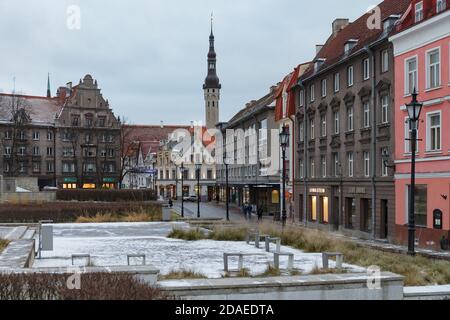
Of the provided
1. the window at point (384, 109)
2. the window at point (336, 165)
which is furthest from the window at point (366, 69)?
the window at point (336, 165)

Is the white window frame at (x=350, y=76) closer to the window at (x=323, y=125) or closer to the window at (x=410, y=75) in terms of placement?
the window at (x=323, y=125)

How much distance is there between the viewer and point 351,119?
38.2 m

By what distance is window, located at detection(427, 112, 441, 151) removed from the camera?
2797cm

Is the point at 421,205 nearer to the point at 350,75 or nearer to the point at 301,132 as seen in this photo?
the point at 350,75

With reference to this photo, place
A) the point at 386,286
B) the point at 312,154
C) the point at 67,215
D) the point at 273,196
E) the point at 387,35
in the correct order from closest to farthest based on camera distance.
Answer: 1. the point at 386,286
2. the point at 387,35
3. the point at 67,215
4. the point at 312,154
5. the point at 273,196

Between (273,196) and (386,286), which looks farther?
(273,196)

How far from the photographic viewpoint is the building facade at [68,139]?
84625 mm

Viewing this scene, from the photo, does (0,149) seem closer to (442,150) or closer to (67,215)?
(67,215)

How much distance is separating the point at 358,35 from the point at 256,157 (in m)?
24.7

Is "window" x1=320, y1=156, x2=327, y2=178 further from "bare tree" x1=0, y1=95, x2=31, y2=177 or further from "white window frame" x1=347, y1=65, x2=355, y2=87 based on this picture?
"bare tree" x1=0, y1=95, x2=31, y2=177

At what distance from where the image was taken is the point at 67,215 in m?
40.1

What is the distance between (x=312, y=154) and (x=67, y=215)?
17.8 meters

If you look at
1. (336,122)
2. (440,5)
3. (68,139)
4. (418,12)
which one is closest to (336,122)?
(336,122)

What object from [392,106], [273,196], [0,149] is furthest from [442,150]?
[0,149]
